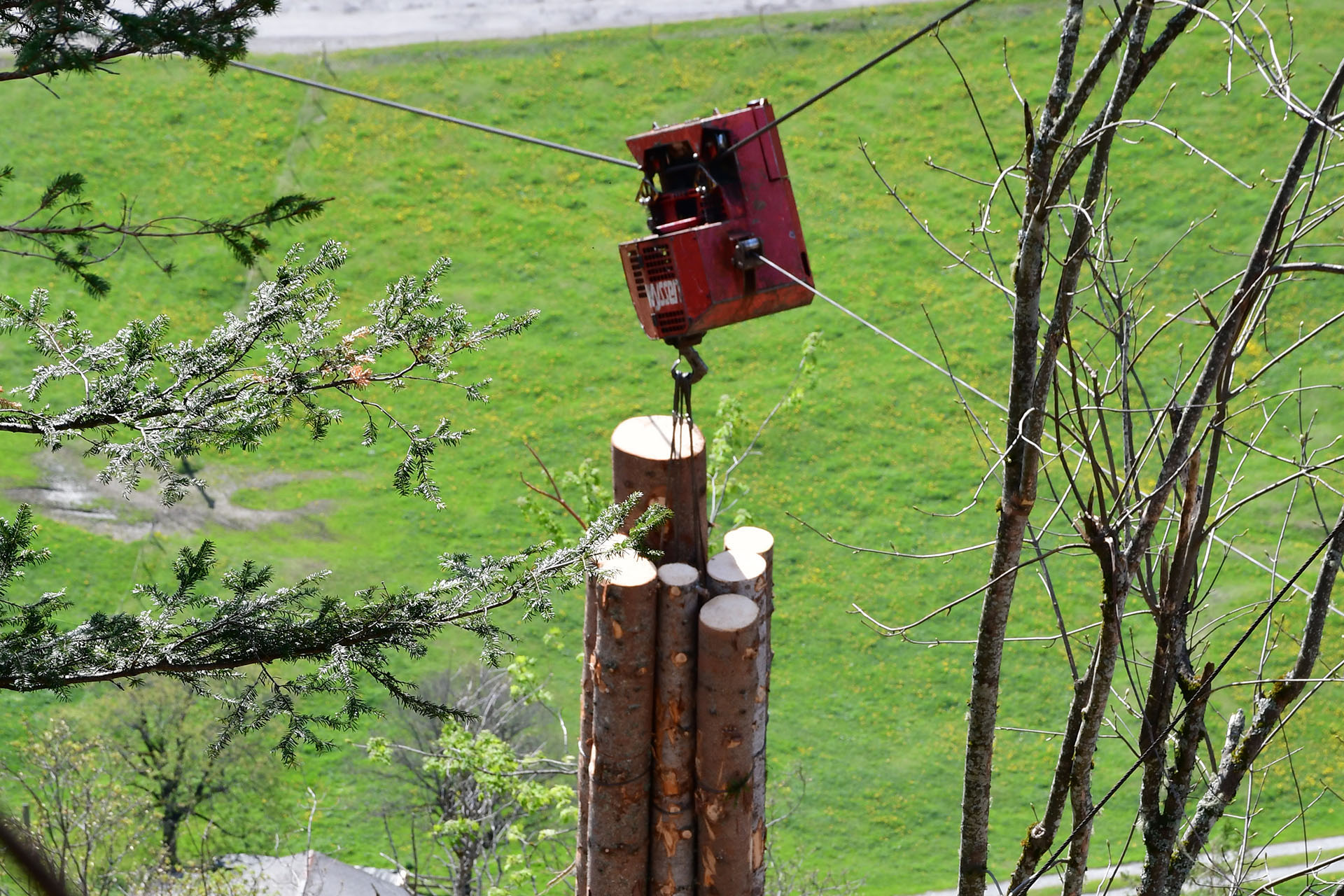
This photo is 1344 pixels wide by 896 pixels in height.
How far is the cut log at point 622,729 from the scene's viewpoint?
6.33m

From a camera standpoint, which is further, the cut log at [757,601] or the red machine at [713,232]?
the cut log at [757,601]

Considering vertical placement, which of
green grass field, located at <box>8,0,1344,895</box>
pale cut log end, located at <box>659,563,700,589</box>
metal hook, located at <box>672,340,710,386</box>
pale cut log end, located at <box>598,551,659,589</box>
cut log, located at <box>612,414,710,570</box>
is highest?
metal hook, located at <box>672,340,710,386</box>

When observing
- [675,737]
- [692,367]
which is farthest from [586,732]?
[692,367]

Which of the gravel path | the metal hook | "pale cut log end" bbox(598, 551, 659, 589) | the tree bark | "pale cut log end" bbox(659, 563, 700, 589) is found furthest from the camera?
the gravel path

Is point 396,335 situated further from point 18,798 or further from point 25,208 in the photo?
point 25,208

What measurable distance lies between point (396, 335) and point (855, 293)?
2023 centimetres

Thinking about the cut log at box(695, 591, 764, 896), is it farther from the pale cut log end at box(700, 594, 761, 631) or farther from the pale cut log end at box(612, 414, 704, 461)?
the pale cut log end at box(612, 414, 704, 461)

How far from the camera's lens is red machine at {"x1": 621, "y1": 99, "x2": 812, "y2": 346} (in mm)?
5953

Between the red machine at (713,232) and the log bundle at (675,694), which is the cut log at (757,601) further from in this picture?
the red machine at (713,232)

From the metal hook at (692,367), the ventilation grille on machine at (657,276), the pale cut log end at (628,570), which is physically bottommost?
the pale cut log end at (628,570)

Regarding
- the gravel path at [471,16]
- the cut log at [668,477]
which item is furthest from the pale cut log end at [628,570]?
the gravel path at [471,16]

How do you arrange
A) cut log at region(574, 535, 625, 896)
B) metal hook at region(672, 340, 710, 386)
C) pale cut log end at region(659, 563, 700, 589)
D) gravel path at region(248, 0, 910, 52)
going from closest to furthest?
metal hook at region(672, 340, 710, 386) < pale cut log end at region(659, 563, 700, 589) < cut log at region(574, 535, 625, 896) < gravel path at region(248, 0, 910, 52)

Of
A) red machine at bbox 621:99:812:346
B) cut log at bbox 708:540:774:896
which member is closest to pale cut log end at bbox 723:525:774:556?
cut log at bbox 708:540:774:896

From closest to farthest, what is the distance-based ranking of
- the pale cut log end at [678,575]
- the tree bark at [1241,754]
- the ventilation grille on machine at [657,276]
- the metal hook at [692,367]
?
the tree bark at [1241,754] < the ventilation grille on machine at [657,276] < the metal hook at [692,367] < the pale cut log end at [678,575]
